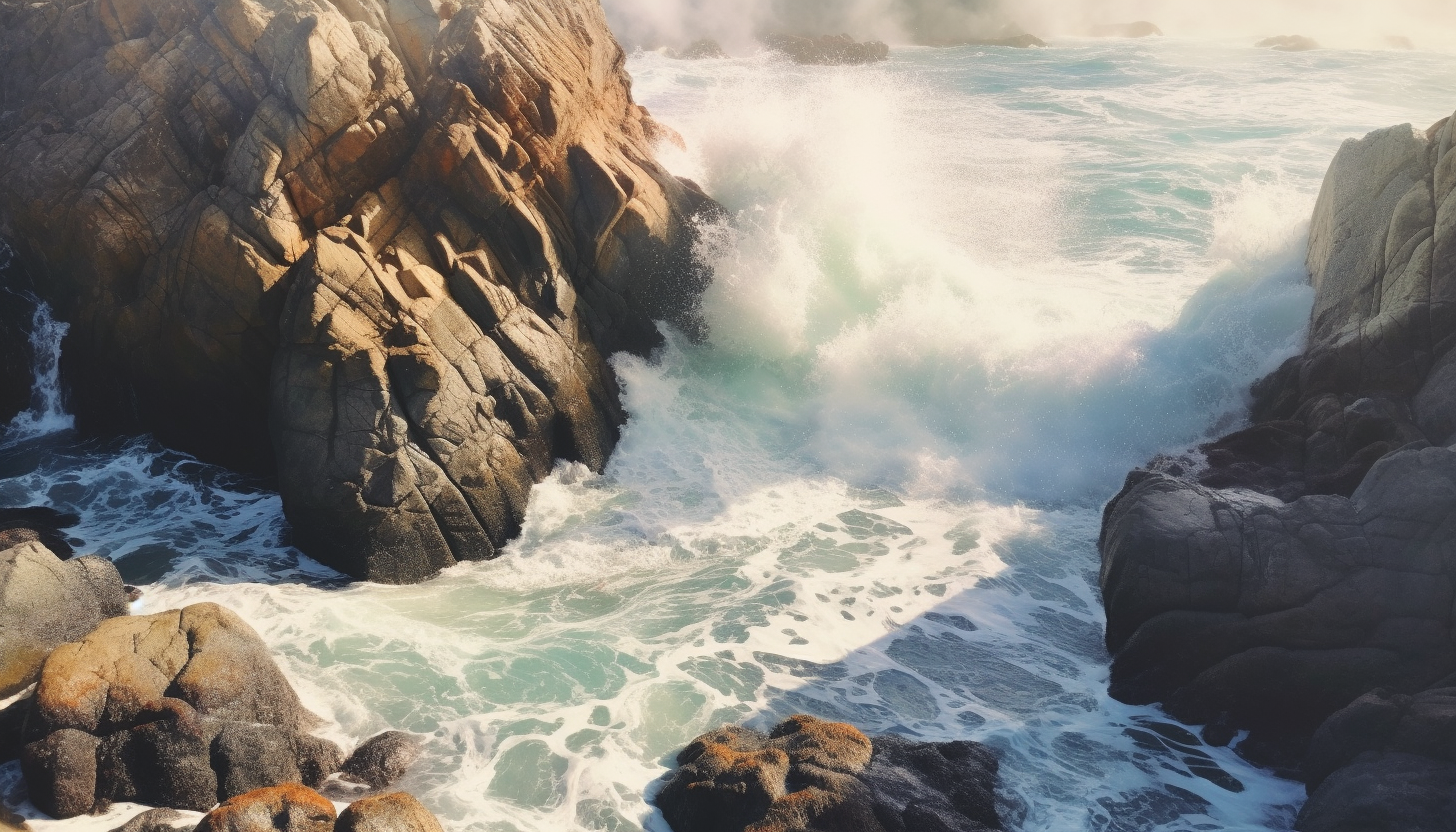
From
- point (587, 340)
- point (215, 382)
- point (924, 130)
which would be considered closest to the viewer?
point (215, 382)

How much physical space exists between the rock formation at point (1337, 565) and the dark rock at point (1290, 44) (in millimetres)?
36945

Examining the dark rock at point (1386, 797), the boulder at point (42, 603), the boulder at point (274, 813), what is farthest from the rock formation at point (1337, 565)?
the boulder at point (42, 603)

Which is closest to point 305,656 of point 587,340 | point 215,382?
point 215,382

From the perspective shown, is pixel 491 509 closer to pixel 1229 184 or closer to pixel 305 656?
pixel 305 656

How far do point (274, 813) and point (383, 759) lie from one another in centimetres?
165

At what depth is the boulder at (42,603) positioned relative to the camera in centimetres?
978

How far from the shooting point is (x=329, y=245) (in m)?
13.9

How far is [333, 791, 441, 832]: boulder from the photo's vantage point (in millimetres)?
7891

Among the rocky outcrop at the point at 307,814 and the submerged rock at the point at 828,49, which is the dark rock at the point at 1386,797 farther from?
the submerged rock at the point at 828,49

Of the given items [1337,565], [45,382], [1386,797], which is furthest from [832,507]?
[45,382]

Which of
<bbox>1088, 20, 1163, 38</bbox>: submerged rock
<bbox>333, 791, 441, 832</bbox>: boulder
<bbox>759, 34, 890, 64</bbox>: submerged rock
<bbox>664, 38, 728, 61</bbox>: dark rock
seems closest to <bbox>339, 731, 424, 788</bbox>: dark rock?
<bbox>333, 791, 441, 832</bbox>: boulder

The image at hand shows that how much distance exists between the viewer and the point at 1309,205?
20.9 meters

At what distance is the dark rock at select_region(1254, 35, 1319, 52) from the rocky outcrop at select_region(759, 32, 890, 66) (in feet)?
57.5

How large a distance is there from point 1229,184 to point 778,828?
960 inches
